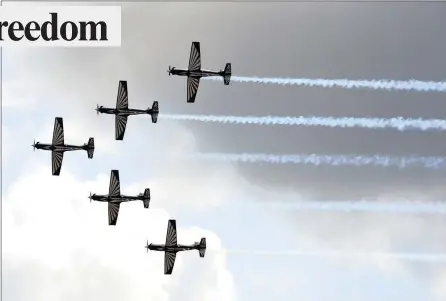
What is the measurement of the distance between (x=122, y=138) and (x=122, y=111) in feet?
6.80

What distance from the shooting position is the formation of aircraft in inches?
3457

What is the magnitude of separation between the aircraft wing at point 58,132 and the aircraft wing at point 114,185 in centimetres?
445

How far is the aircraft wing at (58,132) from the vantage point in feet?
310

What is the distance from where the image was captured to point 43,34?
287 ft

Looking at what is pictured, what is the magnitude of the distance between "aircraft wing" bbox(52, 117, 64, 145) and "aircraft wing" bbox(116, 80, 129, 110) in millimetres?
5114

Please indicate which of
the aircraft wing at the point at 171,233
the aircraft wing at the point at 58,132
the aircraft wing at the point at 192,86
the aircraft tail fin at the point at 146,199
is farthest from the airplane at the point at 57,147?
the aircraft wing at the point at 192,86

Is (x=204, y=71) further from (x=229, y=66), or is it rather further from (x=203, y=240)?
(x=203, y=240)

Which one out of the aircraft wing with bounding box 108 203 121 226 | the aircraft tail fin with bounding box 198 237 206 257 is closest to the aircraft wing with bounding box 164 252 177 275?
the aircraft tail fin with bounding box 198 237 206 257

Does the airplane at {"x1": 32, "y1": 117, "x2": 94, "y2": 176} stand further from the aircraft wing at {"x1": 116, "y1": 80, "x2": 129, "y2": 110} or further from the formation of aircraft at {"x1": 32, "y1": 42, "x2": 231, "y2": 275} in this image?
the aircraft wing at {"x1": 116, "y1": 80, "x2": 129, "y2": 110}

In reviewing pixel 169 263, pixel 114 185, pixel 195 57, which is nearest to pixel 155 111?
pixel 195 57

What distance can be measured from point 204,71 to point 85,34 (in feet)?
27.7

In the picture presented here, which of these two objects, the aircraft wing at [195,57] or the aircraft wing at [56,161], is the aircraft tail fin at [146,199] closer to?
the aircraft wing at [56,161]

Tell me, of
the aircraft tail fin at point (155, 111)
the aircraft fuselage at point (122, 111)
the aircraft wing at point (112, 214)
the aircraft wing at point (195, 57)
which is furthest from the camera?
the aircraft wing at point (112, 214)

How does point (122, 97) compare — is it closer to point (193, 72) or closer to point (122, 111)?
point (122, 111)
